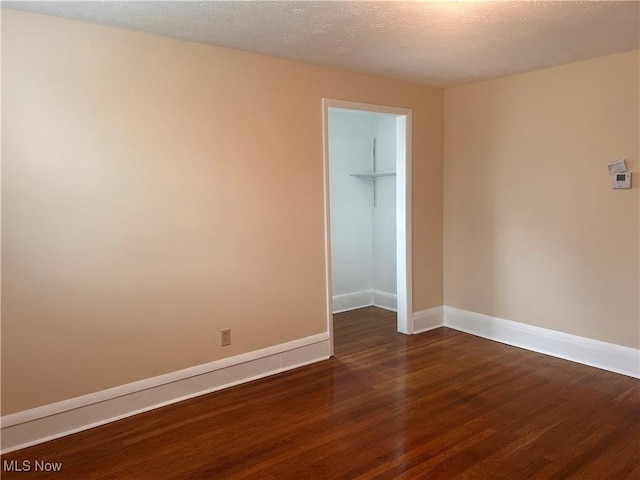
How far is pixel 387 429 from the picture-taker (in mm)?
2693

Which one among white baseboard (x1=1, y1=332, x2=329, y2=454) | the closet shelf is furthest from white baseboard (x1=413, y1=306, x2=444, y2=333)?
the closet shelf

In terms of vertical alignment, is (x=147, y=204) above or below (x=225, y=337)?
above

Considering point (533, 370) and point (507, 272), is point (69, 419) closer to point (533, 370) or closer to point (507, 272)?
point (533, 370)

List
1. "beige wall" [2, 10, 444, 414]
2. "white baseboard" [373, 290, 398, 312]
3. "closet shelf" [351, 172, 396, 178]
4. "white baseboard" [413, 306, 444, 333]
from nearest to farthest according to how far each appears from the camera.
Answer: "beige wall" [2, 10, 444, 414], "white baseboard" [413, 306, 444, 333], "closet shelf" [351, 172, 396, 178], "white baseboard" [373, 290, 398, 312]

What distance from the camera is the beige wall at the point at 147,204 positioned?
249cm

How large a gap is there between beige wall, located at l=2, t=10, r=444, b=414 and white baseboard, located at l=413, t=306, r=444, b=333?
1141 millimetres

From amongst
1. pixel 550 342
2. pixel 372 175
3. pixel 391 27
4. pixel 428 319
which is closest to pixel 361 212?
pixel 372 175

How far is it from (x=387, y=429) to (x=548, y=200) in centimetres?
234

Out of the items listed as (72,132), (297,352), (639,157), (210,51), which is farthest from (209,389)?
(639,157)

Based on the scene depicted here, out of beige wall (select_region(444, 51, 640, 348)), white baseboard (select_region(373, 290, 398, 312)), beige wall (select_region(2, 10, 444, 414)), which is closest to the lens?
beige wall (select_region(2, 10, 444, 414))

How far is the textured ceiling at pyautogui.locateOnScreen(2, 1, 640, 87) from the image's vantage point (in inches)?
92.7

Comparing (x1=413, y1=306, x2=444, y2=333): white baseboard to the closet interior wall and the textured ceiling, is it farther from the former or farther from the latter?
the textured ceiling

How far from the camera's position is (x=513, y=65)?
11.8ft

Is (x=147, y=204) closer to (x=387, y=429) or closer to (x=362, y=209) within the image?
(x=387, y=429)
